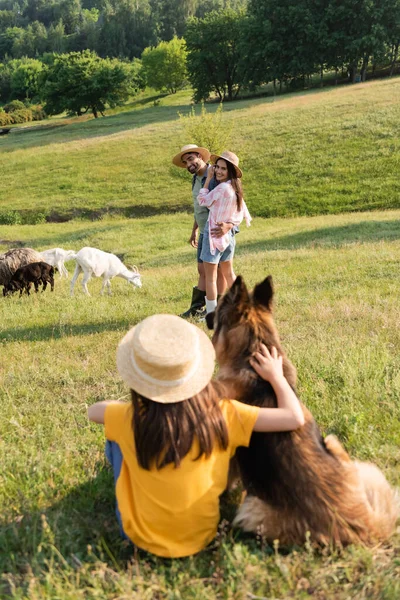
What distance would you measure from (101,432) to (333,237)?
16.0 meters

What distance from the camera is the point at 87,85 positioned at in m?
83.2

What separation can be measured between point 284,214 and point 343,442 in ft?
85.0

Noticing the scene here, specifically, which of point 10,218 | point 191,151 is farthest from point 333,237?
point 10,218

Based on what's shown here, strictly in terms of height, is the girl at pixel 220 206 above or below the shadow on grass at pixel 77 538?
above

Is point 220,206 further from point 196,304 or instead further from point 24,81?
point 24,81

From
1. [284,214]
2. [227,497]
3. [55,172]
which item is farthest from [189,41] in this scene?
[227,497]

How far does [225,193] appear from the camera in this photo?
23.8 ft

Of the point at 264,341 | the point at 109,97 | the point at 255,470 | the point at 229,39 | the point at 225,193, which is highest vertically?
the point at 229,39

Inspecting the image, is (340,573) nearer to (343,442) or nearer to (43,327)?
(343,442)

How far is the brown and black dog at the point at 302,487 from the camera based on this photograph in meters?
2.79

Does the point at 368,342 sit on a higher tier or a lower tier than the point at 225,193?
lower

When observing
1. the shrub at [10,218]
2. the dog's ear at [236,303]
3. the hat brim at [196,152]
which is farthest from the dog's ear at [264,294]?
the shrub at [10,218]

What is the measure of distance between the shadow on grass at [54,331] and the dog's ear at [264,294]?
16.1 feet

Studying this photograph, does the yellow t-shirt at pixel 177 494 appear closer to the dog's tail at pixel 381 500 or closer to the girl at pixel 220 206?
the dog's tail at pixel 381 500
